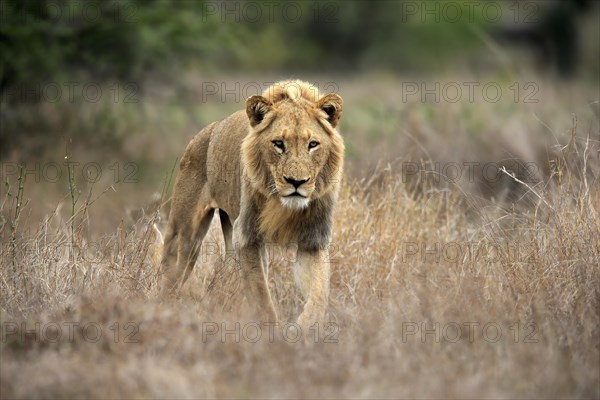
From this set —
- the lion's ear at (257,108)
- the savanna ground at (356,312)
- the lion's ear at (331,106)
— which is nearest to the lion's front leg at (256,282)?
the savanna ground at (356,312)

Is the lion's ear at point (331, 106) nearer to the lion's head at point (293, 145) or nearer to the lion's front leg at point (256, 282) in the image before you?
the lion's head at point (293, 145)

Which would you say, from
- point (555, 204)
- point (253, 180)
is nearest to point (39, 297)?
point (253, 180)

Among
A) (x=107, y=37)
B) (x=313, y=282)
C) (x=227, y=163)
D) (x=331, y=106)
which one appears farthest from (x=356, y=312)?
(x=107, y=37)

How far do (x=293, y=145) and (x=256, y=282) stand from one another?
3.20 ft

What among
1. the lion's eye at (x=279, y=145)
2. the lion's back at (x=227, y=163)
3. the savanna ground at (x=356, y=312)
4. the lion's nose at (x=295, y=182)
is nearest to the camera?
the savanna ground at (x=356, y=312)

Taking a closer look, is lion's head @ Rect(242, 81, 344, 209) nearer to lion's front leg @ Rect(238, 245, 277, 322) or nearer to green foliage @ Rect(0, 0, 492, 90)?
lion's front leg @ Rect(238, 245, 277, 322)

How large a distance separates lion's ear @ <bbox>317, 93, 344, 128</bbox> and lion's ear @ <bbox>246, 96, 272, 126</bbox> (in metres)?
0.35

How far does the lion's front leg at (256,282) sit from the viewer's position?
6.56m

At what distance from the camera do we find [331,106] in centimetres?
672

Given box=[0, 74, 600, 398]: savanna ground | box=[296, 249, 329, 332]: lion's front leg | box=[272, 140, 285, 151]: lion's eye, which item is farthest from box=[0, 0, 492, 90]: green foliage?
box=[272, 140, 285, 151]: lion's eye

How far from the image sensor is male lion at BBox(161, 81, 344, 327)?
6449mm

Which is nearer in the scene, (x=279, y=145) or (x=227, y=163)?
(x=279, y=145)

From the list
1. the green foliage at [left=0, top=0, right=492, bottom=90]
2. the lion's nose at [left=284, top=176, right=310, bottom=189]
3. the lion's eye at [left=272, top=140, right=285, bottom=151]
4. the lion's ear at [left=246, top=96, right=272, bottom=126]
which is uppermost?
the lion's ear at [left=246, top=96, right=272, bottom=126]

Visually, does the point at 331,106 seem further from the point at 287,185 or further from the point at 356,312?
the point at 356,312
